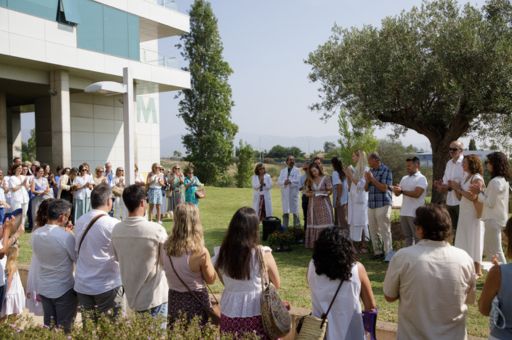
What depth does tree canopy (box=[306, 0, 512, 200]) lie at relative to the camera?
38.8 ft

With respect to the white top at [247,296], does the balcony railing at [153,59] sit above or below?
above

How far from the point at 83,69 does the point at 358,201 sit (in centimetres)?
1573

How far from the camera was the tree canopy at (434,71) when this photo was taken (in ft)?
38.8

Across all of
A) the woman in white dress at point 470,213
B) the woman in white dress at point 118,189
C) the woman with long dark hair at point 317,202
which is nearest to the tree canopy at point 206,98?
the woman in white dress at point 118,189

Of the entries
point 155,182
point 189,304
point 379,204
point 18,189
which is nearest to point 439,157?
point 379,204

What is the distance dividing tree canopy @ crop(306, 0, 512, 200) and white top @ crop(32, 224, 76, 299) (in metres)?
9.91

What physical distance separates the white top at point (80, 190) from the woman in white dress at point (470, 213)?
10362 millimetres

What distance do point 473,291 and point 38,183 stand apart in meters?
13.2

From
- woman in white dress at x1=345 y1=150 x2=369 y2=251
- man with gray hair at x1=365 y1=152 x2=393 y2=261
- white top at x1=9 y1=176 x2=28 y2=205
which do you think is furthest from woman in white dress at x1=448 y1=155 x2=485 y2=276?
white top at x1=9 y1=176 x2=28 y2=205

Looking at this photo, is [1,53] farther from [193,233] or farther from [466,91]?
[193,233]

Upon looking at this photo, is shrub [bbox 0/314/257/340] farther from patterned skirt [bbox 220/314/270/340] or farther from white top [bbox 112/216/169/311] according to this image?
white top [bbox 112/216/169/311]

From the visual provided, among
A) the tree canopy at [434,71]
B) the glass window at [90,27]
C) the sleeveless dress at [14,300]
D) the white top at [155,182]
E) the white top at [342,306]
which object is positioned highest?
the glass window at [90,27]

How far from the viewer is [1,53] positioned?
60.0 feet

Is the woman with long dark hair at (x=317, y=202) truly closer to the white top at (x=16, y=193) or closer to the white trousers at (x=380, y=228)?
the white trousers at (x=380, y=228)
